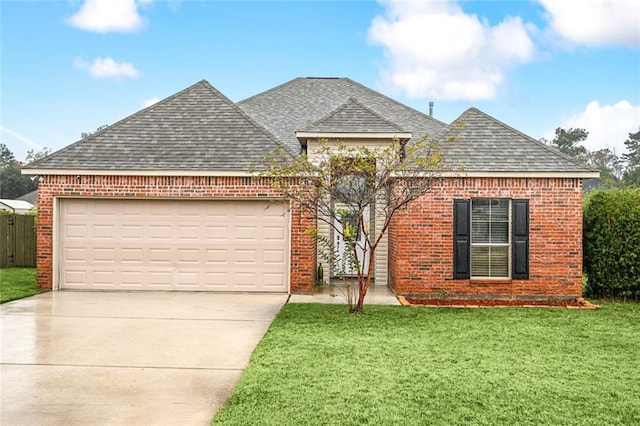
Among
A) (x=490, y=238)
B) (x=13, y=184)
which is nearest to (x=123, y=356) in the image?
(x=490, y=238)

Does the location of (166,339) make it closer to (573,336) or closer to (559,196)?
(573,336)

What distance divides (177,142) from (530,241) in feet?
27.0

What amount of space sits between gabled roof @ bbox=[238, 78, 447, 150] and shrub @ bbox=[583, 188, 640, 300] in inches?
227

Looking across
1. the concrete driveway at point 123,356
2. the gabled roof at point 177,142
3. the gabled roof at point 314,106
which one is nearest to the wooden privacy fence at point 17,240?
the gabled roof at point 177,142

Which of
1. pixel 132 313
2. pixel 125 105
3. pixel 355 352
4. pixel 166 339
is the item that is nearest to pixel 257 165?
pixel 132 313

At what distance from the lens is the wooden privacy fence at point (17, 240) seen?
16.5 meters

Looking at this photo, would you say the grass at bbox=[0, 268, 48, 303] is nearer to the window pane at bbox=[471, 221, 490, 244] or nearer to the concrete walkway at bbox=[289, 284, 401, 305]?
the concrete walkway at bbox=[289, 284, 401, 305]

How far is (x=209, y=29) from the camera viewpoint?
15664mm

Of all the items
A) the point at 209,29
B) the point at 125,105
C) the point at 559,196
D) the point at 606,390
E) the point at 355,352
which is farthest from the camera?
the point at 125,105

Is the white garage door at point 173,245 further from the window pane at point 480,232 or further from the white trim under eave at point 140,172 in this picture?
the window pane at point 480,232

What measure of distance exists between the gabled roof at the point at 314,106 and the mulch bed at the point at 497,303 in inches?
242

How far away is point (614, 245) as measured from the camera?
35.0 ft

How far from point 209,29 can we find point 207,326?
10.8 meters

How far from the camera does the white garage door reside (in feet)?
37.7
